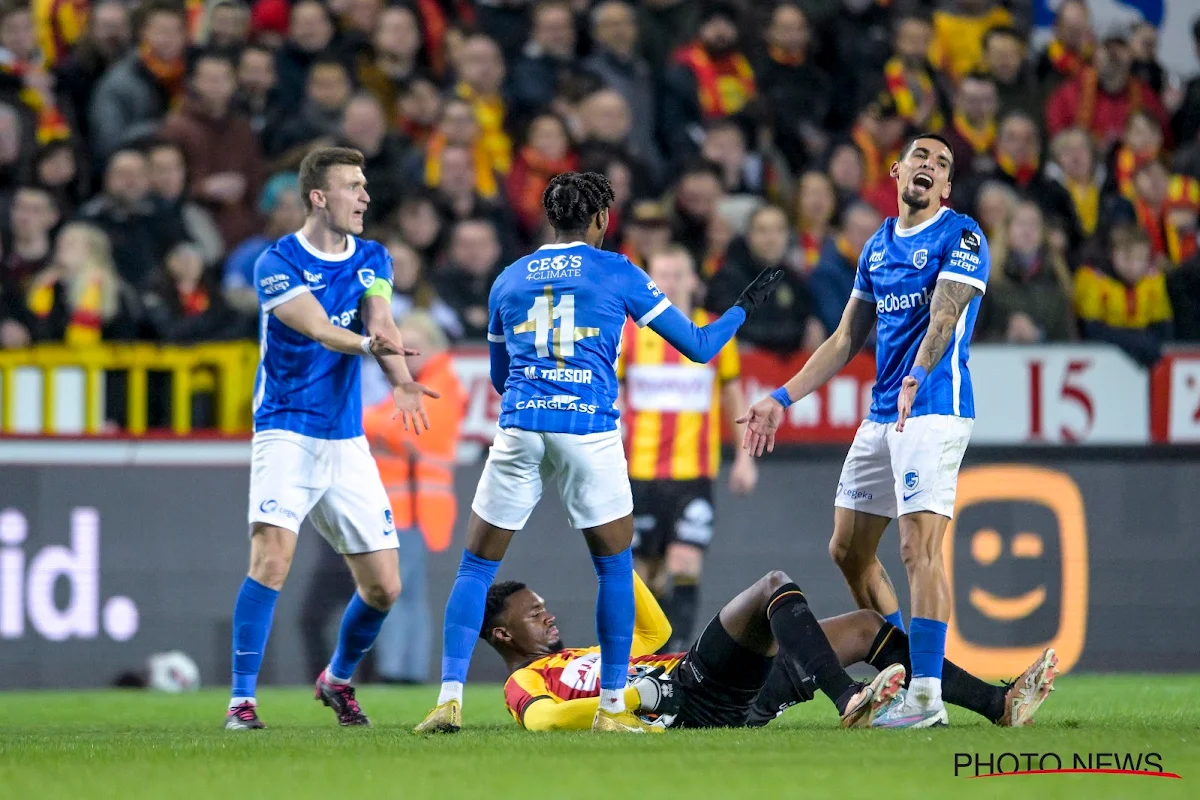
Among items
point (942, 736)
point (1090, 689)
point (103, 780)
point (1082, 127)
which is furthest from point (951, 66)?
point (103, 780)

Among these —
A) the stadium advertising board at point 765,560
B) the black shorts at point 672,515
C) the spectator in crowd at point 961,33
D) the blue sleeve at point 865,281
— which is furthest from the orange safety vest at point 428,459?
the spectator in crowd at point 961,33

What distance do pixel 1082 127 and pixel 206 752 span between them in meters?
11.3

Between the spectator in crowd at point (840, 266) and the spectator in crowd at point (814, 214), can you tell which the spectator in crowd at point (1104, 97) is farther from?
the spectator in crowd at point (814, 214)

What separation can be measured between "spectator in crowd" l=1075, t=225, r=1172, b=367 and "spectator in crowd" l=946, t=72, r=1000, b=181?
1.67 m

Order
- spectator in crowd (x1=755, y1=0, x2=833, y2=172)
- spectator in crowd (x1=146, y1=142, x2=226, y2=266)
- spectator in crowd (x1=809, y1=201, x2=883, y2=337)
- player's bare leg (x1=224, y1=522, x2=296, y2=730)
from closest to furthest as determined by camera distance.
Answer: player's bare leg (x1=224, y1=522, x2=296, y2=730) < spectator in crowd (x1=146, y1=142, x2=226, y2=266) < spectator in crowd (x1=809, y1=201, x2=883, y2=337) < spectator in crowd (x1=755, y1=0, x2=833, y2=172)

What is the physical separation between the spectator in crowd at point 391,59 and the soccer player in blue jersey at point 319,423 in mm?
6597

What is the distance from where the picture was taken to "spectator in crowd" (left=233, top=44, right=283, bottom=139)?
14.1m

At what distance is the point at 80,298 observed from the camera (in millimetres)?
12195

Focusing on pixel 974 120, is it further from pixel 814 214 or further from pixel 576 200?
pixel 576 200

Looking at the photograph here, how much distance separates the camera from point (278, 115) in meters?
14.1

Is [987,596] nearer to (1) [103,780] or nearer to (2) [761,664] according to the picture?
(2) [761,664]

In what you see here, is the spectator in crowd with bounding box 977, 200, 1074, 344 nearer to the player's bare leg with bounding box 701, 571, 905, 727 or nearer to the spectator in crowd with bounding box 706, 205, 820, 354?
the spectator in crowd with bounding box 706, 205, 820, 354

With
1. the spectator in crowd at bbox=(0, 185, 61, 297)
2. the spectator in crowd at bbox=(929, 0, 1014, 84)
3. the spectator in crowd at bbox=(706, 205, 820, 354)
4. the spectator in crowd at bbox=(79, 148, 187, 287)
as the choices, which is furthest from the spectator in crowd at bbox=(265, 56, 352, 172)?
the spectator in crowd at bbox=(929, 0, 1014, 84)

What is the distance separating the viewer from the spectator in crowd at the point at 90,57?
1423cm
